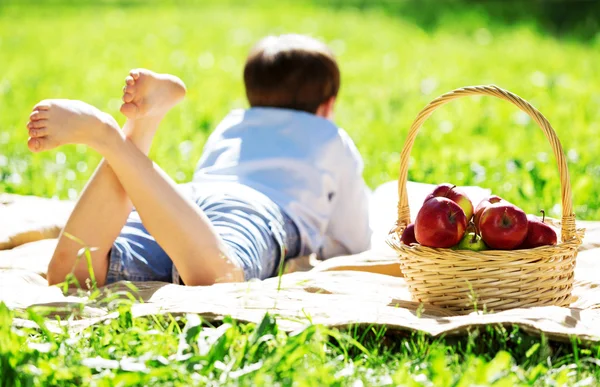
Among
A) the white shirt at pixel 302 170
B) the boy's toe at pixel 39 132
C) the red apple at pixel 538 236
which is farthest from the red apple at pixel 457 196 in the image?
the boy's toe at pixel 39 132

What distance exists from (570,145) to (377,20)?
596cm

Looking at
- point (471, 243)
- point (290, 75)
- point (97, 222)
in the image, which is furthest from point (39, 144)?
point (471, 243)

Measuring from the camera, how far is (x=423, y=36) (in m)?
9.43

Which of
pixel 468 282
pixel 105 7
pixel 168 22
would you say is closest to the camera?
pixel 468 282

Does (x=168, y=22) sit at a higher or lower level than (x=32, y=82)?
higher

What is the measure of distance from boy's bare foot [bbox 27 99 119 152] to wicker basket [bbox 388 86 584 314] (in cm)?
96

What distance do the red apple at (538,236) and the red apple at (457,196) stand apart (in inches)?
7.0

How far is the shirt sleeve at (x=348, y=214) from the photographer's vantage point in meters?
3.31

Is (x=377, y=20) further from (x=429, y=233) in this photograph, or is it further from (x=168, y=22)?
(x=429, y=233)

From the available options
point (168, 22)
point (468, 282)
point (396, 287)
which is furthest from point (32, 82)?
point (468, 282)

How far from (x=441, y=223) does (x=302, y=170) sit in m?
0.93

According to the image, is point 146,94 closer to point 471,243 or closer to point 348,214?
point 348,214

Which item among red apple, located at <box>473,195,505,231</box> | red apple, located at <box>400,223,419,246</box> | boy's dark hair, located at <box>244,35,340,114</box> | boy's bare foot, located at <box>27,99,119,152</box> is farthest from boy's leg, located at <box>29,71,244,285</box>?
boy's dark hair, located at <box>244,35,340,114</box>

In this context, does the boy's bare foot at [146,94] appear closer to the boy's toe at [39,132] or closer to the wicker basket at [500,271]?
the boy's toe at [39,132]
